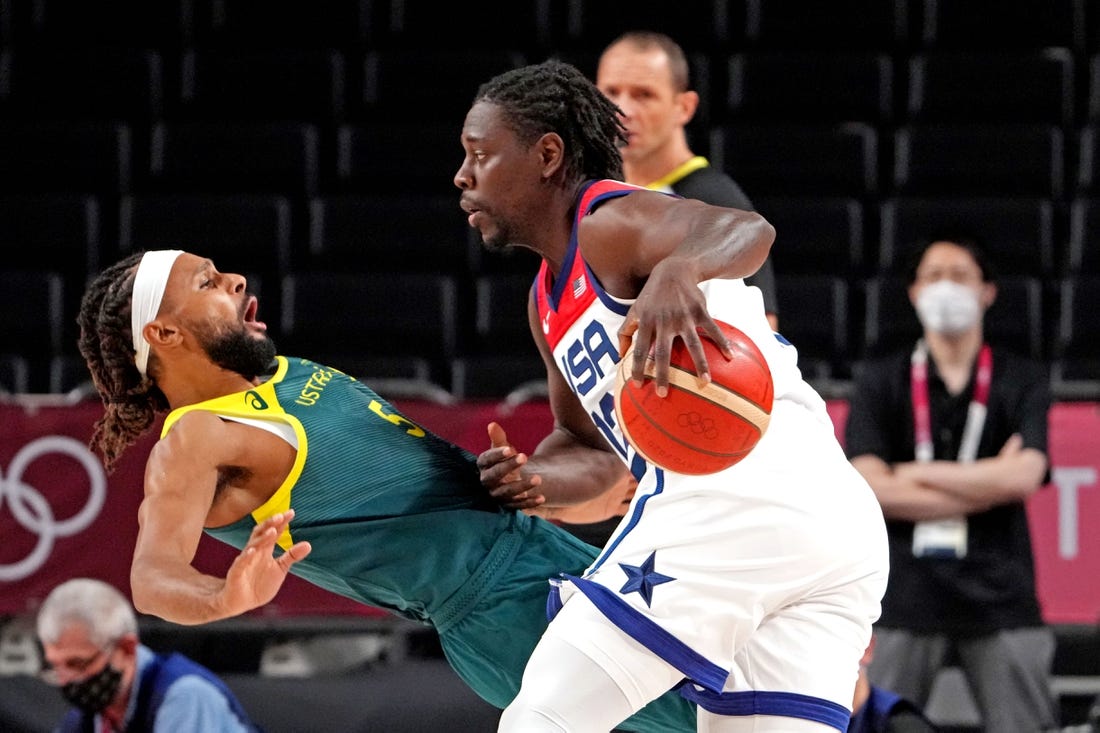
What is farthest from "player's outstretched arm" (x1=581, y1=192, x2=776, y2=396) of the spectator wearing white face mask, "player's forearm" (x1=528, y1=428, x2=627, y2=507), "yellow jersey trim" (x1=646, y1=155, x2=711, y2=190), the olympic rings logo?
the olympic rings logo

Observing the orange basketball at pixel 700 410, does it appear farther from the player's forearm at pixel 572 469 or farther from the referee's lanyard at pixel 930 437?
the referee's lanyard at pixel 930 437

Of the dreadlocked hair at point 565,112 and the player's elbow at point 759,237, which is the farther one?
the dreadlocked hair at point 565,112

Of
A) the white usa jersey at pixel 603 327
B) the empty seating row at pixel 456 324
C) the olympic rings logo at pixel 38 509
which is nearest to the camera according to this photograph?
the white usa jersey at pixel 603 327

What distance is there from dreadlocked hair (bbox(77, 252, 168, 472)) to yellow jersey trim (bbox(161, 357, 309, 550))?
182 millimetres

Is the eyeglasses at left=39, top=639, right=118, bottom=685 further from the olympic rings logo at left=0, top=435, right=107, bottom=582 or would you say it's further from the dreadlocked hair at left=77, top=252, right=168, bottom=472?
the dreadlocked hair at left=77, top=252, right=168, bottom=472

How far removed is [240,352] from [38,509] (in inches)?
112

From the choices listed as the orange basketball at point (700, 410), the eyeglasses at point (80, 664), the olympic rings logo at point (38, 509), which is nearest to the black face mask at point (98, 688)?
the eyeglasses at point (80, 664)

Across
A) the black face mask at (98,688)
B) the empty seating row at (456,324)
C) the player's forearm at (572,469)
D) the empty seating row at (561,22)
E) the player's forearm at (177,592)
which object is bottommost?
the black face mask at (98,688)

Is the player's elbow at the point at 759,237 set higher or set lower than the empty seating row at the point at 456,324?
higher

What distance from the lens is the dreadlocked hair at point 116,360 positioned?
3.70 meters

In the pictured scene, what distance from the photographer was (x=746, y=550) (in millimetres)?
3184

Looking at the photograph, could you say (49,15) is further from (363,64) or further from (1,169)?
(363,64)

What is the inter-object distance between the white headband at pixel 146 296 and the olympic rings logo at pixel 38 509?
2.65 meters

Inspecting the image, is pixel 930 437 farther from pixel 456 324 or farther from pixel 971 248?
pixel 456 324
